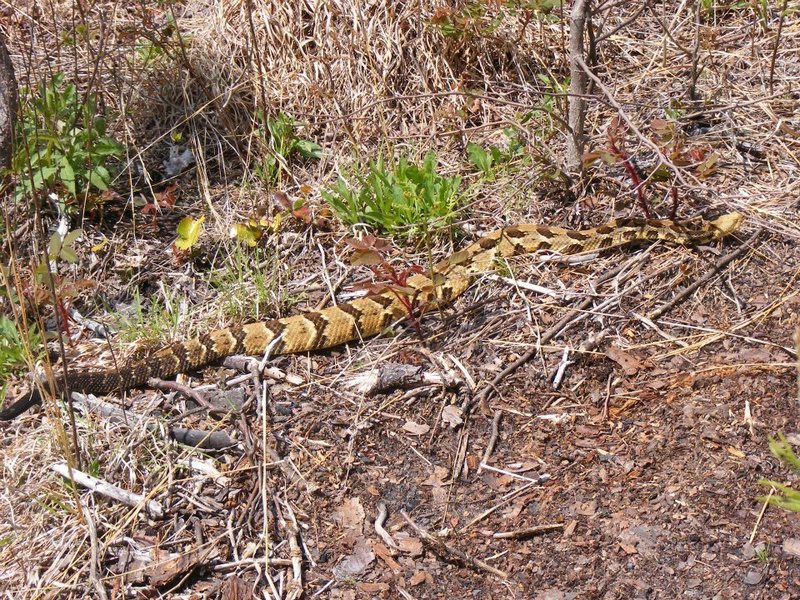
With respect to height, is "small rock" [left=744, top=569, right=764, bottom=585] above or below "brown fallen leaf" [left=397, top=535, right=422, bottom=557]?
above

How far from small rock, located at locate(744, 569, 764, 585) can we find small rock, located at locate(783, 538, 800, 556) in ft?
0.43

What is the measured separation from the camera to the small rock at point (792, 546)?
282cm

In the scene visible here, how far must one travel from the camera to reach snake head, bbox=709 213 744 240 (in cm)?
438

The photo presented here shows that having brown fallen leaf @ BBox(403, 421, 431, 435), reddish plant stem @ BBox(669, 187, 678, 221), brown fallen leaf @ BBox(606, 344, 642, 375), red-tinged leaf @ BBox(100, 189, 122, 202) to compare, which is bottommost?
brown fallen leaf @ BBox(403, 421, 431, 435)

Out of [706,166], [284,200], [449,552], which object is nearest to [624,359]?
[706,166]

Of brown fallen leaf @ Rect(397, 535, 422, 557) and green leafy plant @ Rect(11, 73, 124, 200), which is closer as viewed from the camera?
brown fallen leaf @ Rect(397, 535, 422, 557)

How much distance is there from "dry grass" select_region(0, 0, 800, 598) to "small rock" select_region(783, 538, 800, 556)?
0.09 metres

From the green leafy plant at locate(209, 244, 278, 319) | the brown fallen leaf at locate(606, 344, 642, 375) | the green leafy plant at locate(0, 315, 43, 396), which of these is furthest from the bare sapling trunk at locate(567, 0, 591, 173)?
the green leafy plant at locate(0, 315, 43, 396)

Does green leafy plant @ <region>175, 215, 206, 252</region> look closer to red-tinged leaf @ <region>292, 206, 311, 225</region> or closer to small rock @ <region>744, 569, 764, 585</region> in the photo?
red-tinged leaf @ <region>292, 206, 311, 225</region>

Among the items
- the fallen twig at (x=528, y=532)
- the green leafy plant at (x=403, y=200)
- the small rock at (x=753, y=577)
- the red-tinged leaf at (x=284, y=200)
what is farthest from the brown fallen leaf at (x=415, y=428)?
the red-tinged leaf at (x=284, y=200)

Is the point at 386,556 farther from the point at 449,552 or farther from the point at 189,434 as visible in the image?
the point at 189,434

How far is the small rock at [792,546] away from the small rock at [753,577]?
0.13m

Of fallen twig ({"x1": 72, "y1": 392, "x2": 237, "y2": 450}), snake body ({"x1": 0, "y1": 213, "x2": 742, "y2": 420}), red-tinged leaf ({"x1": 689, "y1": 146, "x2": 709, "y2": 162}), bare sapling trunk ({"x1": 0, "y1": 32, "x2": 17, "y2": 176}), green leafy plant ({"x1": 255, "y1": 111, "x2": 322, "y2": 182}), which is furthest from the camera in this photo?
green leafy plant ({"x1": 255, "y1": 111, "x2": 322, "y2": 182})

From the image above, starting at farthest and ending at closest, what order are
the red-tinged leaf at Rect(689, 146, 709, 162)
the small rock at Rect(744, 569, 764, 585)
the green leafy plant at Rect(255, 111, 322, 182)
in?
the green leafy plant at Rect(255, 111, 322, 182) < the red-tinged leaf at Rect(689, 146, 709, 162) < the small rock at Rect(744, 569, 764, 585)
